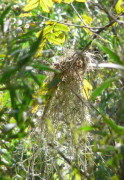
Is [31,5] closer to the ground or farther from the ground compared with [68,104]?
farther from the ground

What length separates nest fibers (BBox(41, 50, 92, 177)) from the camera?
1168 millimetres

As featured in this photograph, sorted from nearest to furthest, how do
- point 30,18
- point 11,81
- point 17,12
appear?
point 11,81
point 17,12
point 30,18

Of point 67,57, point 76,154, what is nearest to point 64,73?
point 67,57

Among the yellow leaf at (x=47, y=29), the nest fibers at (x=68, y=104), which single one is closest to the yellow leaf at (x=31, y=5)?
the yellow leaf at (x=47, y=29)

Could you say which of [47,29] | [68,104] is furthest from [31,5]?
[68,104]

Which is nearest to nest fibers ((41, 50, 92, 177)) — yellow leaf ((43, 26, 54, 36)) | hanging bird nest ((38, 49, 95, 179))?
hanging bird nest ((38, 49, 95, 179))

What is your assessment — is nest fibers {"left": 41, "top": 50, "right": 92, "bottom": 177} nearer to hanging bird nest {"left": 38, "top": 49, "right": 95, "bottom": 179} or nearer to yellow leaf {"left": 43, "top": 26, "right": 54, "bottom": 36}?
hanging bird nest {"left": 38, "top": 49, "right": 95, "bottom": 179}

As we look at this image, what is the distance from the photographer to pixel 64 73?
3.86 ft

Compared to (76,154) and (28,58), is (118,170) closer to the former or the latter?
(28,58)

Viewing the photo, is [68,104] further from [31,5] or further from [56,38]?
[31,5]

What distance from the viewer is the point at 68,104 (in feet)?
3.98

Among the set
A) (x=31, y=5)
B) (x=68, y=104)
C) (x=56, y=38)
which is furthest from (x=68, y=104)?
(x=31, y=5)

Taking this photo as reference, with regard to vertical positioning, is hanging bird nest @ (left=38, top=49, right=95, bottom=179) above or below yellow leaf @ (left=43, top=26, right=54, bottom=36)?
below

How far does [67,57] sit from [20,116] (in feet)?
1.59
